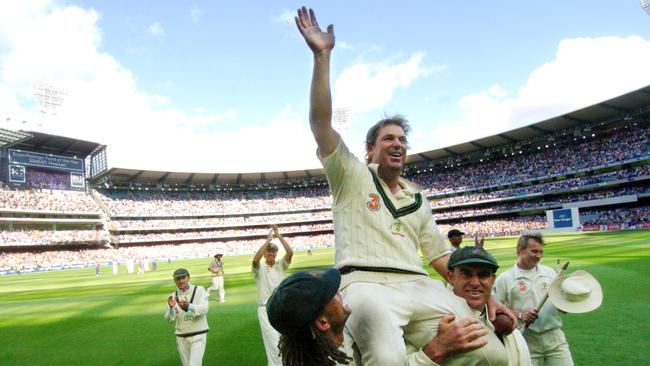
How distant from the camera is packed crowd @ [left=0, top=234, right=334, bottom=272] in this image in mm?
54562

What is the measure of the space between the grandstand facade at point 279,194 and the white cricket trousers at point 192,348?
45.7 metres

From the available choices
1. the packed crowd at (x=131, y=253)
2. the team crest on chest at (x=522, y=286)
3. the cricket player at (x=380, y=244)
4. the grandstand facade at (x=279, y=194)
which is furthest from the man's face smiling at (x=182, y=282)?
the packed crowd at (x=131, y=253)

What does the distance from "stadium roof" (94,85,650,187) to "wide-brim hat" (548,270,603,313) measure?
170ft

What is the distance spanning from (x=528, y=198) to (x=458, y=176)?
12.4 meters

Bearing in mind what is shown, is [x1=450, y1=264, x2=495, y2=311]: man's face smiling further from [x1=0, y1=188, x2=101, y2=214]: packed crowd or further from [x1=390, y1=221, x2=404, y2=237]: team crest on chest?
[x1=0, y1=188, x2=101, y2=214]: packed crowd

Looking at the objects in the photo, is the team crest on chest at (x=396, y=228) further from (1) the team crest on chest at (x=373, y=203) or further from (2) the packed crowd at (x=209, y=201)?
(2) the packed crowd at (x=209, y=201)

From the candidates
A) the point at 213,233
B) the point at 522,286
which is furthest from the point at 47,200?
the point at 522,286

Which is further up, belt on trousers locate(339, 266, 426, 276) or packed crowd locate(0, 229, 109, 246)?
belt on trousers locate(339, 266, 426, 276)

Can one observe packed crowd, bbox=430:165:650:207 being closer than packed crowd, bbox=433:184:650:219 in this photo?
Yes

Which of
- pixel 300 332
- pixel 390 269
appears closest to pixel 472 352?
pixel 390 269

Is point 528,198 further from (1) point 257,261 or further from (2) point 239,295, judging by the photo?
(1) point 257,261

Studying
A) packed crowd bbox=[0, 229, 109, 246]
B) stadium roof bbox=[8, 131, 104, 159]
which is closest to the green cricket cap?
packed crowd bbox=[0, 229, 109, 246]

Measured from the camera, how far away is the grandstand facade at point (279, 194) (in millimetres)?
50781

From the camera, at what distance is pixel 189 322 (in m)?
7.67
